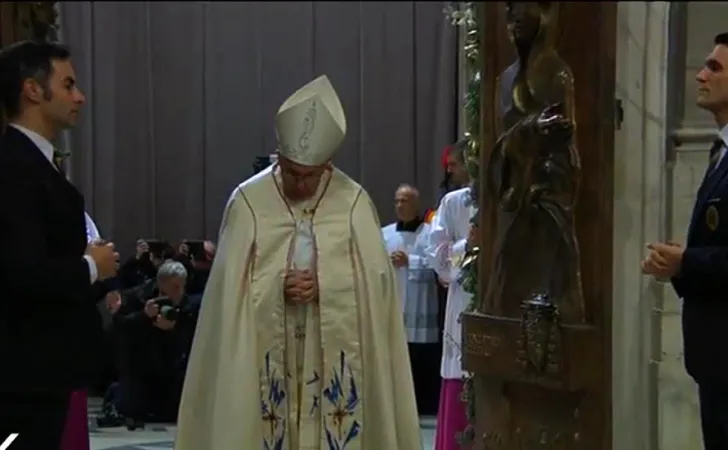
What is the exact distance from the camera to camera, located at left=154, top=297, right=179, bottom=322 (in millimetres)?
7105

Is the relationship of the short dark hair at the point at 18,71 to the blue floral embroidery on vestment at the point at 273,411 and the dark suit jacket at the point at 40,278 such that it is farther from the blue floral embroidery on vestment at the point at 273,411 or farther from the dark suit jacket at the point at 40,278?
the blue floral embroidery on vestment at the point at 273,411

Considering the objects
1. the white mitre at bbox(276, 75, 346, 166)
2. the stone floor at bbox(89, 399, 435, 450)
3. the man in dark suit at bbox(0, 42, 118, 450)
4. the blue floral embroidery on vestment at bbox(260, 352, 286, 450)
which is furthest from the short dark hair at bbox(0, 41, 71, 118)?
the stone floor at bbox(89, 399, 435, 450)

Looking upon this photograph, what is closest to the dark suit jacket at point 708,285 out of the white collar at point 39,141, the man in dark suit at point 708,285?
the man in dark suit at point 708,285

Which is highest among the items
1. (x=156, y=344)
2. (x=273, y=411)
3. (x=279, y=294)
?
(x=279, y=294)

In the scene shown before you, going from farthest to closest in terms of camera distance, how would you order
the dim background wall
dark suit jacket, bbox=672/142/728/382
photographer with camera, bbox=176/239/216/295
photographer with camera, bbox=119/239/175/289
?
1. the dim background wall
2. photographer with camera, bbox=119/239/175/289
3. photographer with camera, bbox=176/239/216/295
4. dark suit jacket, bbox=672/142/728/382

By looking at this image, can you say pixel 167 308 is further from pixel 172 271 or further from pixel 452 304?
pixel 452 304

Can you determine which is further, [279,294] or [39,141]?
[279,294]

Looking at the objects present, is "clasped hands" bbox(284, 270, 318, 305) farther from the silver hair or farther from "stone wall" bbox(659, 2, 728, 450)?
the silver hair

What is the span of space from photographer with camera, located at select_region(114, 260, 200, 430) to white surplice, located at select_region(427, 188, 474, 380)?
6.83 ft

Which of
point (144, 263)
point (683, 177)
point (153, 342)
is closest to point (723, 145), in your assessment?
point (683, 177)

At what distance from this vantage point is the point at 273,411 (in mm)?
3973

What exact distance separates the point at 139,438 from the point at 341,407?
3011 mm

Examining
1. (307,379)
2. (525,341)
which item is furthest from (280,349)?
(525,341)

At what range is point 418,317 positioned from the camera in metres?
7.59
